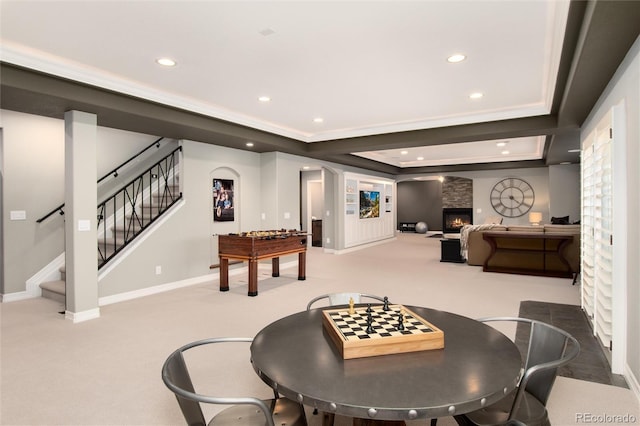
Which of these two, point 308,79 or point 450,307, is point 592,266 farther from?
point 308,79

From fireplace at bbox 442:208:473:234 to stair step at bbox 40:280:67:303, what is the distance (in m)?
12.7

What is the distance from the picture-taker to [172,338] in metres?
3.66

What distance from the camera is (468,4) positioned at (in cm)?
249

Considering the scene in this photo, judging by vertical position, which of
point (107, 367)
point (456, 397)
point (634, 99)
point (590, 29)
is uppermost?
point (590, 29)

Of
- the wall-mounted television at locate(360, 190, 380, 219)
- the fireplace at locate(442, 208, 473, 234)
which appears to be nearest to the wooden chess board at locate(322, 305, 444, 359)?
the wall-mounted television at locate(360, 190, 380, 219)

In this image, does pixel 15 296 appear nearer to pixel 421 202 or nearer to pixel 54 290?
pixel 54 290

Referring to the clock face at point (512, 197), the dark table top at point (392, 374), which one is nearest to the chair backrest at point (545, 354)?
the dark table top at point (392, 374)

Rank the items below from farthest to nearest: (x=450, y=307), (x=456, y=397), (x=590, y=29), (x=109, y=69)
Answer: (x=450, y=307) → (x=109, y=69) → (x=590, y=29) → (x=456, y=397)

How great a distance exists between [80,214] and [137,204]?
2.62 metres

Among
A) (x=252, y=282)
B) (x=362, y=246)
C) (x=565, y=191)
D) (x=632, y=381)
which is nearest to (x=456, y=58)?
(x=632, y=381)

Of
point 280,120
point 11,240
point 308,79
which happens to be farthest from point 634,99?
point 11,240

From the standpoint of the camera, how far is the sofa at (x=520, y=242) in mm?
6625

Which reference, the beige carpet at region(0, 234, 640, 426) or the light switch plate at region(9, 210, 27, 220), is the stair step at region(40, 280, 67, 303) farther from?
the light switch plate at region(9, 210, 27, 220)

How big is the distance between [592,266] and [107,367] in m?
4.70
